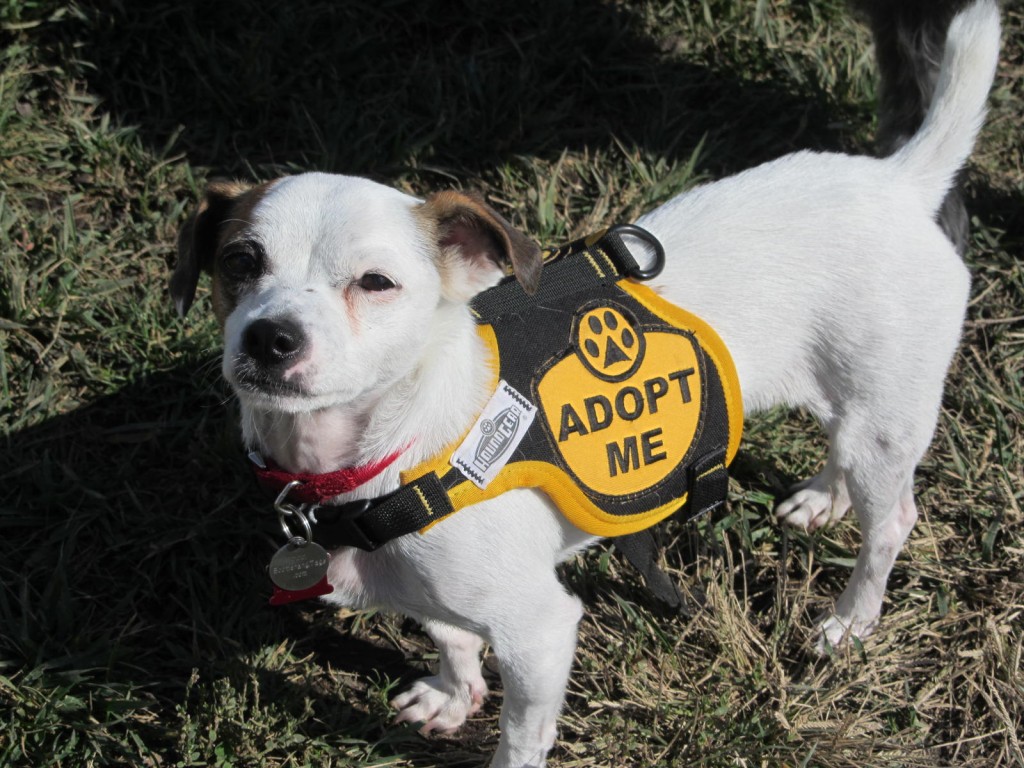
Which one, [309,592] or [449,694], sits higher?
[309,592]

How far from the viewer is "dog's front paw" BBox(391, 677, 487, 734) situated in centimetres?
350

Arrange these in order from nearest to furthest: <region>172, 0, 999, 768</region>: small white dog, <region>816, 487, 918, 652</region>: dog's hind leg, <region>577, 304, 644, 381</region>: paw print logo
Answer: <region>172, 0, 999, 768</region>: small white dog, <region>577, 304, 644, 381</region>: paw print logo, <region>816, 487, 918, 652</region>: dog's hind leg

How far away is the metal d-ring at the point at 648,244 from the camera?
121 inches

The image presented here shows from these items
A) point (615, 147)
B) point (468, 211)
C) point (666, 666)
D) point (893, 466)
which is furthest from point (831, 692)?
point (615, 147)

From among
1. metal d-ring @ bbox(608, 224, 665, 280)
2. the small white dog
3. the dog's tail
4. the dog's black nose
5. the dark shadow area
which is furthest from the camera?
the dark shadow area

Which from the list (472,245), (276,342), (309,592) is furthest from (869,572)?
(276,342)

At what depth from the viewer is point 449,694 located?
11.6ft

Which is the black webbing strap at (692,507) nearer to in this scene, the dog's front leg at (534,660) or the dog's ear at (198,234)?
the dog's front leg at (534,660)

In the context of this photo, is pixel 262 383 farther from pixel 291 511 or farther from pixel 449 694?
pixel 449 694

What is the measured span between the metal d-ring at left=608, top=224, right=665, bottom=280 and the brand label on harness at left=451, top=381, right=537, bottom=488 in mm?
566

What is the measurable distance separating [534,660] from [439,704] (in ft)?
2.55

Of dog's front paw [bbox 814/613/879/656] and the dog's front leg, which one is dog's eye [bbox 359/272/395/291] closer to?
the dog's front leg

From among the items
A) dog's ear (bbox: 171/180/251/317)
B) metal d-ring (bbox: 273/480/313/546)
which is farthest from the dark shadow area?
metal d-ring (bbox: 273/480/313/546)

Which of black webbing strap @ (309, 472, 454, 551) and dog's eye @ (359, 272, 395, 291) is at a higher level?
dog's eye @ (359, 272, 395, 291)
